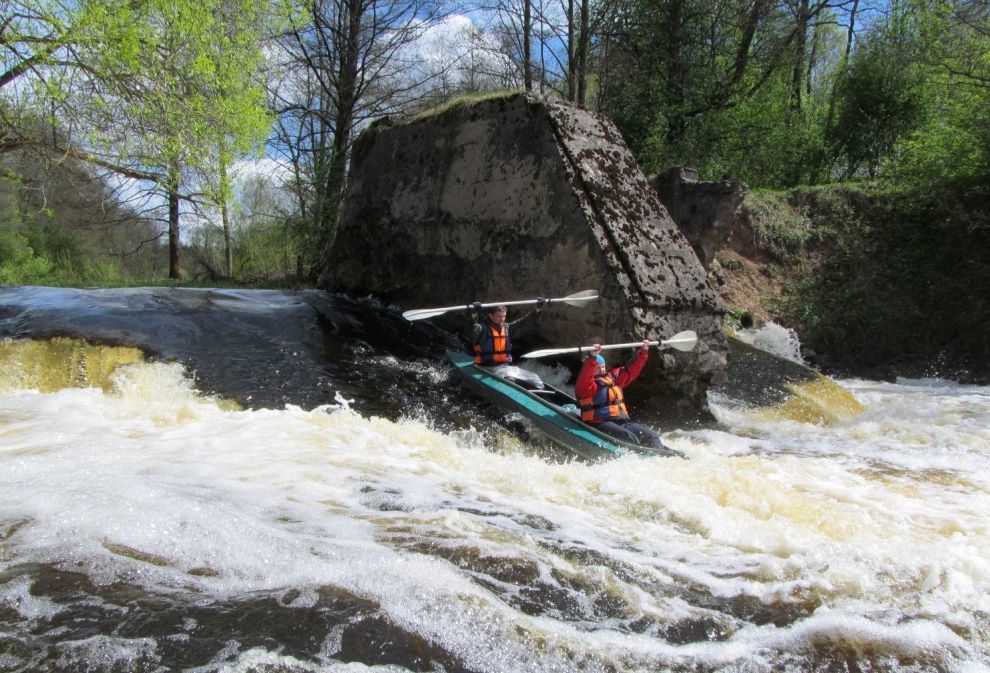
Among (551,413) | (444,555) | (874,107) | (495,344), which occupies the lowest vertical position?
(444,555)

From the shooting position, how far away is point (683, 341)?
6668 mm

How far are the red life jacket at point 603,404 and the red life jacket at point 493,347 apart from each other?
1554mm

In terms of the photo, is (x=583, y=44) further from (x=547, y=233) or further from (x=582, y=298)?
(x=582, y=298)

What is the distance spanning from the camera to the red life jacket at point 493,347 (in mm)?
7277

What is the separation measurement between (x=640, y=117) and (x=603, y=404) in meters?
10.7

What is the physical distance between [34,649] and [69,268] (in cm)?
2487

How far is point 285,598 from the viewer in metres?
2.62

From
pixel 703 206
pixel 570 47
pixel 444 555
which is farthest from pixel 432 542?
pixel 570 47

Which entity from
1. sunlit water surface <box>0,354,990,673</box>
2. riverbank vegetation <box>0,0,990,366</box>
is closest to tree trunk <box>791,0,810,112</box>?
riverbank vegetation <box>0,0,990,366</box>

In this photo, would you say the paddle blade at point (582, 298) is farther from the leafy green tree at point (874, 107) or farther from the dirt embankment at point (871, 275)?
the leafy green tree at point (874, 107)

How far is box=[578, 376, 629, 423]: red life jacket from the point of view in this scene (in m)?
5.80

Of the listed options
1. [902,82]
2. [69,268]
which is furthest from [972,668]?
[69,268]

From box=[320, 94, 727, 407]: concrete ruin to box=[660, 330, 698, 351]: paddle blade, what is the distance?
24cm

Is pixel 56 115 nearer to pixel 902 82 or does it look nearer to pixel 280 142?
pixel 280 142
